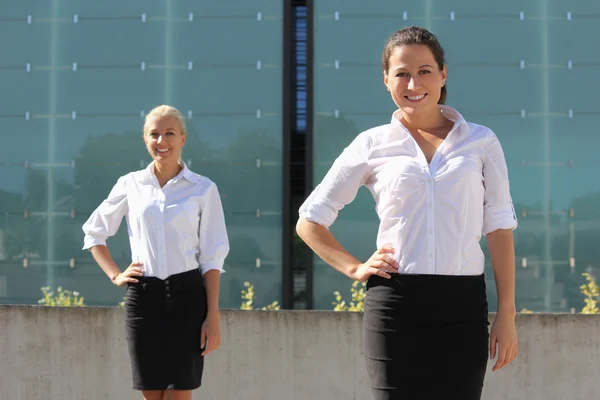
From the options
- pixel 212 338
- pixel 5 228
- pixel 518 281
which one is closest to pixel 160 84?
pixel 5 228

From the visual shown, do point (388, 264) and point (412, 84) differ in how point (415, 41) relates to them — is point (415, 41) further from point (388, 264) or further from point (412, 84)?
point (388, 264)

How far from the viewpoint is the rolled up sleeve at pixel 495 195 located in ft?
7.89

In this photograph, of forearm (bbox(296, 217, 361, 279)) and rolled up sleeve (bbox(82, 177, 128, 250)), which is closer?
forearm (bbox(296, 217, 361, 279))

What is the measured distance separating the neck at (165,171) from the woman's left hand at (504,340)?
191cm

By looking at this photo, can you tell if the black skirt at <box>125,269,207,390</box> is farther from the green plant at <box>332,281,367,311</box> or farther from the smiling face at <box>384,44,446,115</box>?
the green plant at <box>332,281,367,311</box>

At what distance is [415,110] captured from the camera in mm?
2494

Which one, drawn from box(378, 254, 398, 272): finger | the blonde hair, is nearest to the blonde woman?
the blonde hair

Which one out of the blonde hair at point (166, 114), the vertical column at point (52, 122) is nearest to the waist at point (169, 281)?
the blonde hair at point (166, 114)

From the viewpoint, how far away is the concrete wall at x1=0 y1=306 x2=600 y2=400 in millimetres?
4969

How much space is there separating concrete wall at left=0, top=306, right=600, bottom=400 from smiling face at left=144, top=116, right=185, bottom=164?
5.34ft

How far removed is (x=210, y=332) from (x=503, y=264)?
1.68m

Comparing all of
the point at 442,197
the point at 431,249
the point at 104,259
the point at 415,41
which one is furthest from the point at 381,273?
the point at 104,259

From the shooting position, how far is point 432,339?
234cm

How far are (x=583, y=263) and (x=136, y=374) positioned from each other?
6.62 metres
